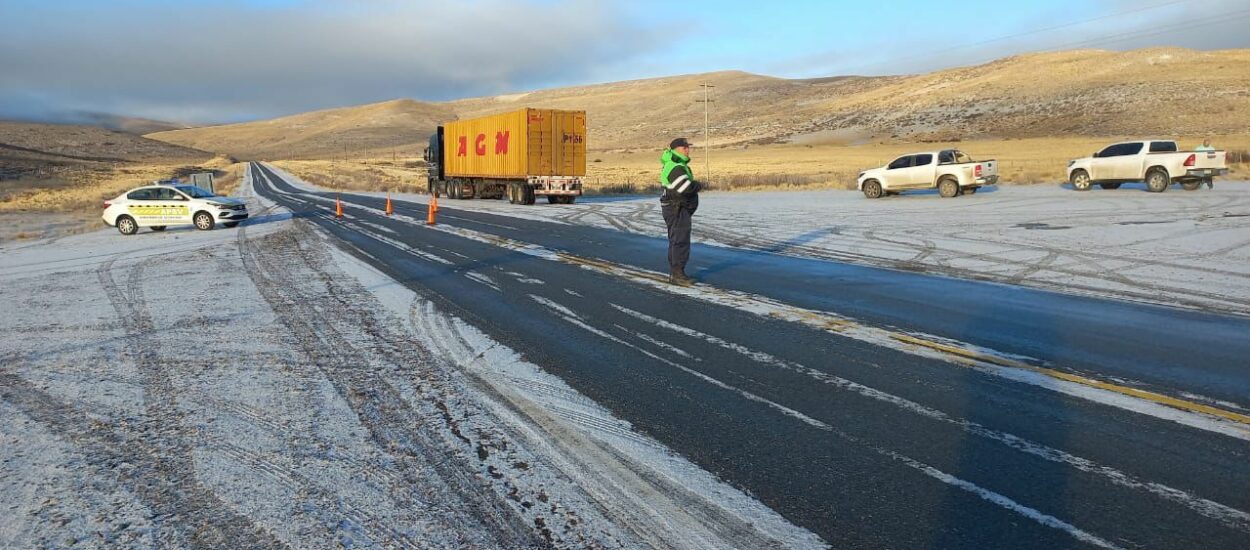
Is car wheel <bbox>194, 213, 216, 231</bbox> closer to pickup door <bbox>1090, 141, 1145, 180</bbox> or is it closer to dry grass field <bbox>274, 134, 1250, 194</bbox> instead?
dry grass field <bbox>274, 134, 1250, 194</bbox>

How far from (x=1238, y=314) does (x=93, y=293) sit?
13.8 meters

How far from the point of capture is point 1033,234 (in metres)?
15.7

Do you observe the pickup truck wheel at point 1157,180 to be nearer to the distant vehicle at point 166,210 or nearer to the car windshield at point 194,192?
the distant vehicle at point 166,210

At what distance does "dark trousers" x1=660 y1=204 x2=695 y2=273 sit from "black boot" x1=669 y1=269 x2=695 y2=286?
0.11m

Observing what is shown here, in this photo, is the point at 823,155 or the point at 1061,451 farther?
the point at 823,155

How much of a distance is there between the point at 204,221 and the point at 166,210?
3.44 feet

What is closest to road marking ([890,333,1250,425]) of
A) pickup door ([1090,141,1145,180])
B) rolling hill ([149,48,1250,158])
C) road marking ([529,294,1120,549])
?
road marking ([529,294,1120,549])

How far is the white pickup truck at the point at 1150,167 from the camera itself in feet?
78.4

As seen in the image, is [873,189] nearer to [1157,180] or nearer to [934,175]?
[934,175]

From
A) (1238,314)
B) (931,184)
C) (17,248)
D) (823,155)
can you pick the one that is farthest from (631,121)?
(1238,314)

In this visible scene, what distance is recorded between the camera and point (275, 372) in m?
6.39

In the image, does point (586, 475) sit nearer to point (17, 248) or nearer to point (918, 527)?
point (918, 527)

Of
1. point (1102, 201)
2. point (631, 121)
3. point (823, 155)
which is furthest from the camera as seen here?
point (631, 121)

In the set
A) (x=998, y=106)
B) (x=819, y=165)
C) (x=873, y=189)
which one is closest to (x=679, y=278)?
(x=873, y=189)
